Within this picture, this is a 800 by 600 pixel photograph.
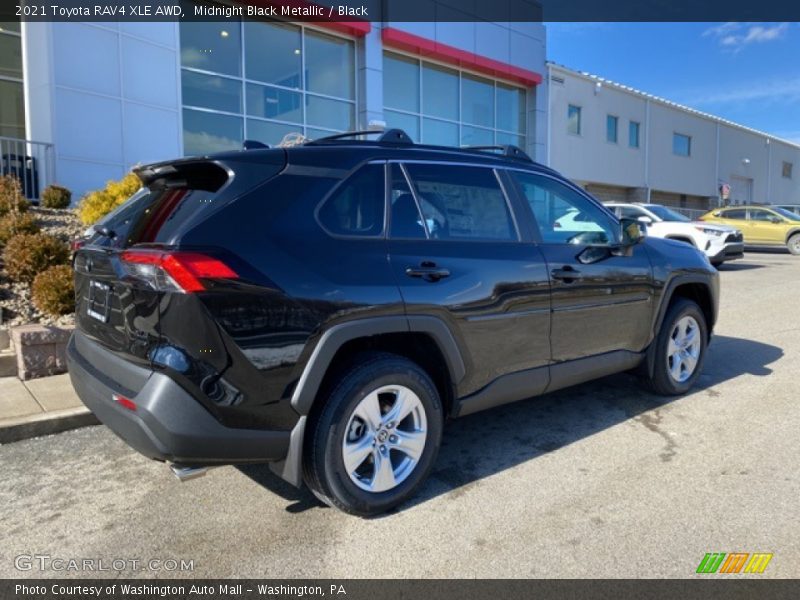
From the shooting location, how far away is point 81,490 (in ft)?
11.2

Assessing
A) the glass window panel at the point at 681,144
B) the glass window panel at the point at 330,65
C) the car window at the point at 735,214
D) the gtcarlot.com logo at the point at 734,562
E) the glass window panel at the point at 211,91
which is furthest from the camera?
the glass window panel at the point at 681,144

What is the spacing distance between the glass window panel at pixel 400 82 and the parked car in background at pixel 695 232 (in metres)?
6.71

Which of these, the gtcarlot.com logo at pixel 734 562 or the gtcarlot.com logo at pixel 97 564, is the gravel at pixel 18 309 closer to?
the gtcarlot.com logo at pixel 97 564

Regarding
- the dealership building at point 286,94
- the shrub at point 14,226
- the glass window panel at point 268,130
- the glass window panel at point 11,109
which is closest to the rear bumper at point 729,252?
the dealership building at point 286,94

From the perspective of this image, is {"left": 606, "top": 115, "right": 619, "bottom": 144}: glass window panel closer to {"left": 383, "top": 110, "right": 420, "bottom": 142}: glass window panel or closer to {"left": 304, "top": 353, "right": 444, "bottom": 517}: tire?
{"left": 383, "top": 110, "right": 420, "bottom": 142}: glass window panel

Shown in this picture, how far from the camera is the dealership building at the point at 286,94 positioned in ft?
36.4

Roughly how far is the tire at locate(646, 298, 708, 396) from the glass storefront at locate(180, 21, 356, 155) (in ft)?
36.5

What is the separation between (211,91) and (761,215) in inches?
687

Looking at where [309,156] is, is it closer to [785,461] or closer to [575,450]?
[575,450]

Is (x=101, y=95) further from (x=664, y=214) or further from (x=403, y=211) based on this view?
(x=664, y=214)

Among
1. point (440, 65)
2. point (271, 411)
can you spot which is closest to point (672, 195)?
point (440, 65)

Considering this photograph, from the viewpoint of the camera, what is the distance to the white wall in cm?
1087

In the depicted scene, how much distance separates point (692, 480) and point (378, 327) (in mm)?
2056

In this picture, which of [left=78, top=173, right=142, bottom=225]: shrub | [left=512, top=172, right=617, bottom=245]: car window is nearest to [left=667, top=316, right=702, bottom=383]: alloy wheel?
[left=512, top=172, right=617, bottom=245]: car window
